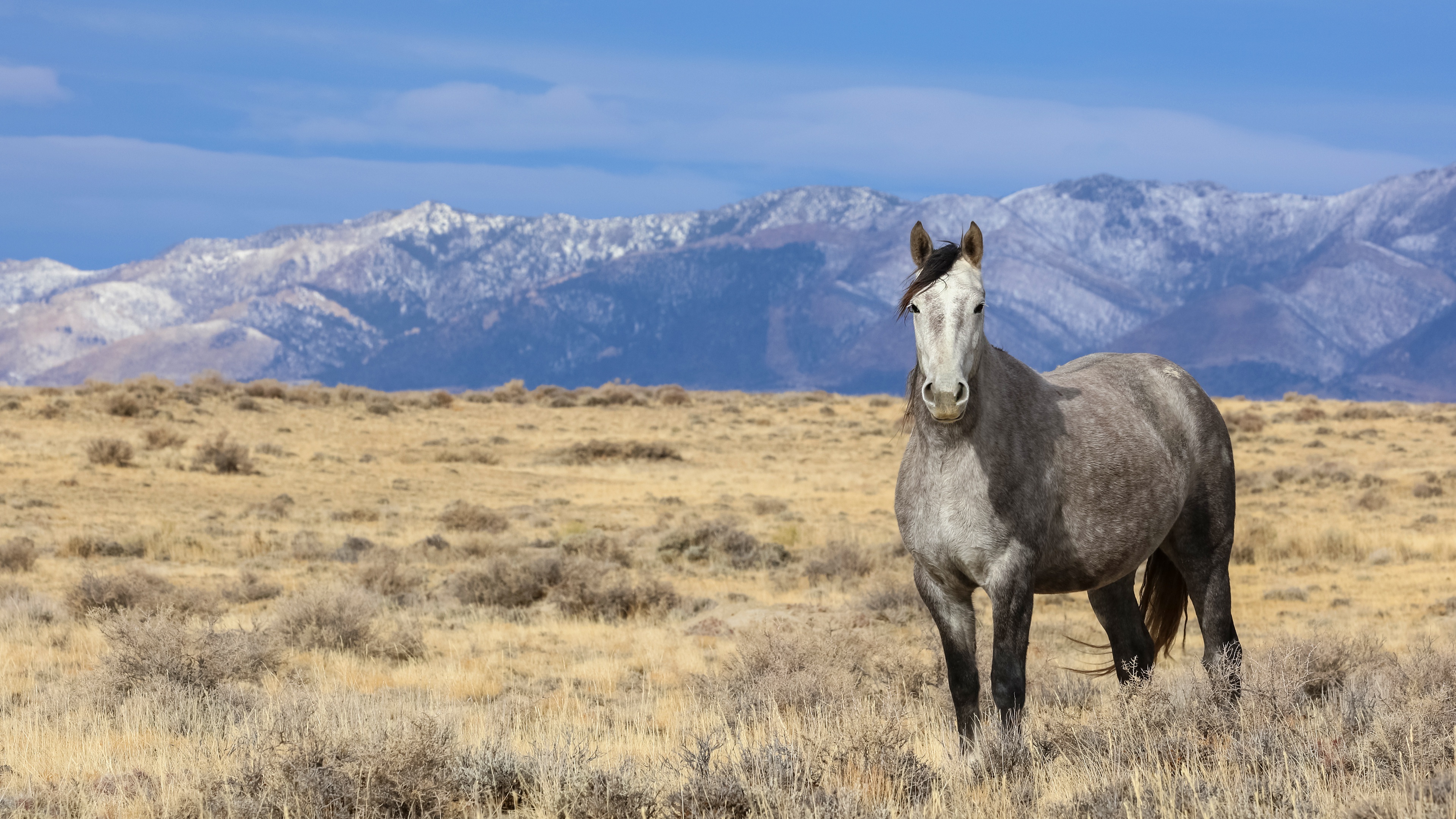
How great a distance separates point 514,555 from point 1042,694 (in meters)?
10.2

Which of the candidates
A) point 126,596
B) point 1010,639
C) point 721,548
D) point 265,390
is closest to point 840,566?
point 721,548

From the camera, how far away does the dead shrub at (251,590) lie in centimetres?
1291

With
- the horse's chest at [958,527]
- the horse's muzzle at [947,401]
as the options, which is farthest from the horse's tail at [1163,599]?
the horse's muzzle at [947,401]

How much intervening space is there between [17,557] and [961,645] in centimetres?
1342

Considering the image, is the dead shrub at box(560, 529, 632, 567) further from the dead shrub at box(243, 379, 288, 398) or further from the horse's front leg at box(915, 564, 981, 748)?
the dead shrub at box(243, 379, 288, 398)

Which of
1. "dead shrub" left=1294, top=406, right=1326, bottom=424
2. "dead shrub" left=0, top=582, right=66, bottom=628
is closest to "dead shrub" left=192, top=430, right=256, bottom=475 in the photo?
"dead shrub" left=0, top=582, right=66, bottom=628

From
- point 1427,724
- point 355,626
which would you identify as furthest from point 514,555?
point 1427,724

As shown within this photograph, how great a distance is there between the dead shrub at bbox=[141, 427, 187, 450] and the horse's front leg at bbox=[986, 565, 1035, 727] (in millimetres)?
28985

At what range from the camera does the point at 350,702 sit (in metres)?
6.95

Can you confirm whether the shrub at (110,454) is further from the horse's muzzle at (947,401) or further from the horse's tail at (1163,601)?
the horse's muzzle at (947,401)

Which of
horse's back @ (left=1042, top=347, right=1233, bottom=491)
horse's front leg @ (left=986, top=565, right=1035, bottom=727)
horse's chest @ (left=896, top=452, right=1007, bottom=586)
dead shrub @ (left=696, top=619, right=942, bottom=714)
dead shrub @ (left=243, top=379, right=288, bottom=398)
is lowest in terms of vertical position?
dead shrub @ (left=243, top=379, right=288, bottom=398)

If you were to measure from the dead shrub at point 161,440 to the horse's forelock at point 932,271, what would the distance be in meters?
28.9

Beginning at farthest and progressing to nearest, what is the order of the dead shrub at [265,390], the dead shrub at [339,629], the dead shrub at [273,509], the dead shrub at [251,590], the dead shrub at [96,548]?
1. the dead shrub at [265,390]
2. the dead shrub at [273,509]
3. the dead shrub at [96,548]
4. the dead shrub at [251,590]
5. the dead shrub at [339,629]

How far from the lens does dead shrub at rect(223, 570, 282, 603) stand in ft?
42.3
